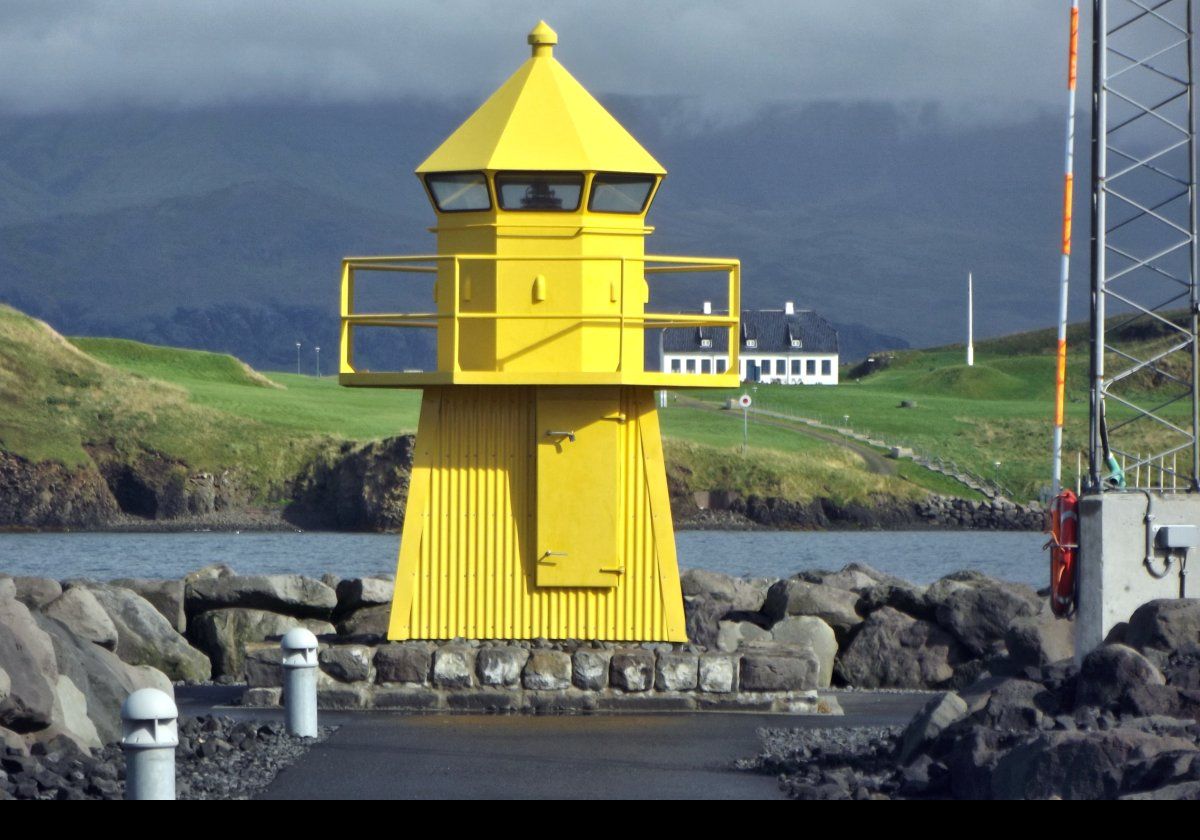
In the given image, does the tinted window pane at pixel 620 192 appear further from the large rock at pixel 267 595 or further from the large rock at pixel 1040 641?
the large rock at pixel 267 595

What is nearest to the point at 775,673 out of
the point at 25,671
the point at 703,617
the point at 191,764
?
the point at 703,617

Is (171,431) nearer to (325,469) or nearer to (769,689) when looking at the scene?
(325,469)

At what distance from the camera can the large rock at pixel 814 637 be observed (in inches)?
834

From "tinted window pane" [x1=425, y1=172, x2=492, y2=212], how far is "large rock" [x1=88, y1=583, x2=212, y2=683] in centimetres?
583

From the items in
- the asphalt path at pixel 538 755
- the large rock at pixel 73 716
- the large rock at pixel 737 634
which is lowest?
→ the asphalt path at pixel 538 755

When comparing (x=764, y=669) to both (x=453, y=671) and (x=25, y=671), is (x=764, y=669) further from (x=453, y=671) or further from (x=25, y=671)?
(x=25, y=671)

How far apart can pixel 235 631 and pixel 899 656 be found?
7.24 metres

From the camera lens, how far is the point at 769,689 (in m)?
18.2

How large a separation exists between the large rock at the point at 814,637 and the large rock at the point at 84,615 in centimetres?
676

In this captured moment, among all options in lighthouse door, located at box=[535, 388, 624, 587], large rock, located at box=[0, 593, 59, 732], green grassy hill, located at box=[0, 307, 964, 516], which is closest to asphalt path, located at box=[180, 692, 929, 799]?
lighthouse door, located at box=[535, 388, 624, 587]

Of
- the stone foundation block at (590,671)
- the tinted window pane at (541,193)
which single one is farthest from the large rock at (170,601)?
the tinted window pane at (541,193)
